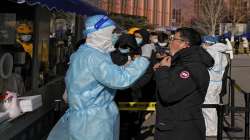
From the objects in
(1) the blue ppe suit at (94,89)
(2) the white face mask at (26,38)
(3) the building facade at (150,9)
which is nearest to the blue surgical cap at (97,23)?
(1) the blue ppe suit at (94,89)

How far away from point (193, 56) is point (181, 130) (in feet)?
2.07

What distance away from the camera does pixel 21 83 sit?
6.66m

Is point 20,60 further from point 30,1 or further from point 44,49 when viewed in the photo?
point 30,1

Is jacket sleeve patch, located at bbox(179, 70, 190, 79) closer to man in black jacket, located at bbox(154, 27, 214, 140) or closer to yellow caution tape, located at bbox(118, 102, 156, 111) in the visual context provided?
man in black jacket, located at bbox(154, 27, 214, 140)

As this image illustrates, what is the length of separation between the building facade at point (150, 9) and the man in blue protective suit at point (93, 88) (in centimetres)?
6349

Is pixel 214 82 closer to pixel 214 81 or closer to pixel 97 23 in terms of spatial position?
pixel 214 81

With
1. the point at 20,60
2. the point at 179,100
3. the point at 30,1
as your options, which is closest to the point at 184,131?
the point at 179,100

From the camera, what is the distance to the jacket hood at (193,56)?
4.65 meters

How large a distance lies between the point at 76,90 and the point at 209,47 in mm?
5264

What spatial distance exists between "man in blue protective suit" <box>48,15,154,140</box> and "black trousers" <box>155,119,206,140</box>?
0.49m

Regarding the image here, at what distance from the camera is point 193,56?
4.66m

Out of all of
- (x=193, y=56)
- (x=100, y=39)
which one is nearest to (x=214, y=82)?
(x=193, y=56)

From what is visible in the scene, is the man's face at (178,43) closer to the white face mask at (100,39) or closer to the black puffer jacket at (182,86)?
the black puffer jacket at (182,86)

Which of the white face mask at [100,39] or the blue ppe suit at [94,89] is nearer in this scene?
the blue ppe suit at [94,89]
